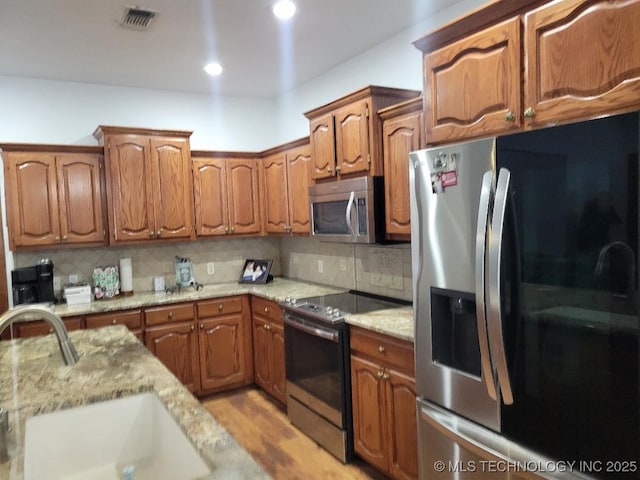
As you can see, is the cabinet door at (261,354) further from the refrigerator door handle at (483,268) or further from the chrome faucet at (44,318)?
the refrigerator door handle at (483,268)

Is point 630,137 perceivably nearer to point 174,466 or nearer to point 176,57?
point 174,466

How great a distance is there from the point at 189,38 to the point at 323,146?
3.77ft

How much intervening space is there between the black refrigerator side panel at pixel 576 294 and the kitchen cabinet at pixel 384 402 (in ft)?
2.30

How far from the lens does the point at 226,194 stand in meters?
4.22

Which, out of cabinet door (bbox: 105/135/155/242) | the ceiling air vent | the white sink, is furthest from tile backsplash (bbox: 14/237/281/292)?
the white sink

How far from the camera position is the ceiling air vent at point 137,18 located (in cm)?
257

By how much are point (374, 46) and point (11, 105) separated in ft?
9.63

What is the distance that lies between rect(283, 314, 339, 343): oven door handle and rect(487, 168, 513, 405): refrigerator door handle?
1.23 m

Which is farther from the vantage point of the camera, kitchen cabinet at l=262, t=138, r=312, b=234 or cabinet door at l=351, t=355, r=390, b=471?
kitchen cabinet at l=262, t=138, r=312, b=234

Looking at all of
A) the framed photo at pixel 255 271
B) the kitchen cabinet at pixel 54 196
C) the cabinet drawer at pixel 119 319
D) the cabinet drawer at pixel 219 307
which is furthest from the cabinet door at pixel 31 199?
the framed photo at pixel 255 271

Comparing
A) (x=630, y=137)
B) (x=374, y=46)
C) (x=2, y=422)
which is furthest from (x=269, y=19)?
(x=2, y=422)

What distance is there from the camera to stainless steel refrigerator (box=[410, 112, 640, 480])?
4.34ft

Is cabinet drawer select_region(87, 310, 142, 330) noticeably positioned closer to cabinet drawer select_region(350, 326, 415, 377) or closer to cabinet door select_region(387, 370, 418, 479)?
cabinet drawer select_region(350, 326, 415, 377)

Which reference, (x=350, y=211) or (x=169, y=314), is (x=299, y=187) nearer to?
(x=350, y=211)
